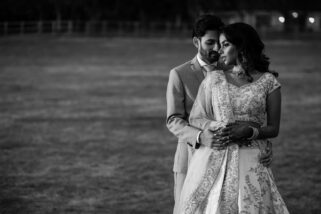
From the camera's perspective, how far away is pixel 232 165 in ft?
13.1

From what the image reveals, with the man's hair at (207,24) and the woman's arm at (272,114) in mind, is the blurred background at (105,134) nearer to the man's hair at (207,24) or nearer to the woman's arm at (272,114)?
the man's hair at (207,24)

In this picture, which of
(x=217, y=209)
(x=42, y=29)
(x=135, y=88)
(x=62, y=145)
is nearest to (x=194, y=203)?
(x=217, y=209)

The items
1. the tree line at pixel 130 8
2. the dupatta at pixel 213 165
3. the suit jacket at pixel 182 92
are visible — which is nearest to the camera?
the dupatta at pixel 213 165

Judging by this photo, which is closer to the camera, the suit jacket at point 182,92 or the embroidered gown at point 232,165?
the embroidered gown at point 232,165

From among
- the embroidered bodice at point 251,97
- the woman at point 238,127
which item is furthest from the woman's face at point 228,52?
the embroidered bodice at point 251,97

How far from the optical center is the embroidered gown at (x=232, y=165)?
3928 millimetres

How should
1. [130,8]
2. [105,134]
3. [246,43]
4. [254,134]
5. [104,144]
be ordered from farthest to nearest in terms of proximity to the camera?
[130,8]
[105,134]
[104,144]
[254,134]
[246,43]

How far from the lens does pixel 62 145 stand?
426 inches

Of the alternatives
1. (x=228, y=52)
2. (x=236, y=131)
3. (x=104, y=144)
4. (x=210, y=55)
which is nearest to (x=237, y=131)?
(x=236, y=131)

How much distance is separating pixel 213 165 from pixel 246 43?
763mm

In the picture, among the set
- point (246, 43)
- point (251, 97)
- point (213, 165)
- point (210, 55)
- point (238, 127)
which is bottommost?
point (213, 165)

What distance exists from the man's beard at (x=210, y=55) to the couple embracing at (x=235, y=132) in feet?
0.80

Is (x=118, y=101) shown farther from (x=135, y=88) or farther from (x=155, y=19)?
(x=155, y=19)

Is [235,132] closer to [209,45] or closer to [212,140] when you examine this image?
[212,140]
